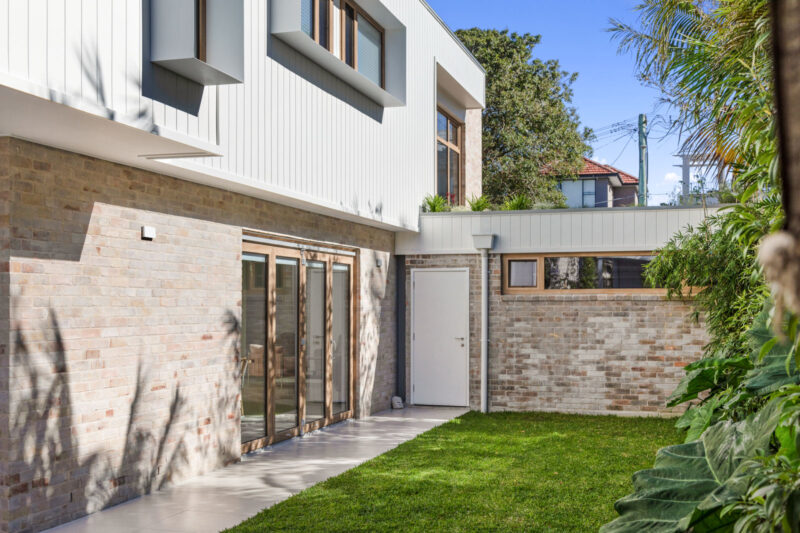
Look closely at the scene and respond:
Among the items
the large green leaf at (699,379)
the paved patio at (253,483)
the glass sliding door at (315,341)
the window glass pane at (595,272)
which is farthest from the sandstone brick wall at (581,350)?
the large green leaf at (699,379)

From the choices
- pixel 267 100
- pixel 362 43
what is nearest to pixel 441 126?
pixel 362 43

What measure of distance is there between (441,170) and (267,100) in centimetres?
747

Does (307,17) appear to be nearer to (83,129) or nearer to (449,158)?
(83,129)

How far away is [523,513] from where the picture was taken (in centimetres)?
647

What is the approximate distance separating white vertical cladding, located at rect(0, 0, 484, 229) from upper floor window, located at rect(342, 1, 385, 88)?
27 centimetres

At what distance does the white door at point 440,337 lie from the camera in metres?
13.0

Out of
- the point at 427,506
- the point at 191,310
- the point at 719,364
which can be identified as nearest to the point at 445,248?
the point at 191,310

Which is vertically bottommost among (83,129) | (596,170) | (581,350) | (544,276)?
(581,350)

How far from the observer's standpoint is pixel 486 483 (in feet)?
24.7

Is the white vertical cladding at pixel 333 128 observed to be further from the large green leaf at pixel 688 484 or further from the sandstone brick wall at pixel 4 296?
the large green leaf at pixel 688 484

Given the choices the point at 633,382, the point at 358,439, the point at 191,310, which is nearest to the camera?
the point at 191,310

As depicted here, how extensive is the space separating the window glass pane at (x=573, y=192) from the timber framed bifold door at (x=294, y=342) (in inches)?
915

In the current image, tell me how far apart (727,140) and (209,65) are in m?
4.05

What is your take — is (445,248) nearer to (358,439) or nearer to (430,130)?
(430,130)
